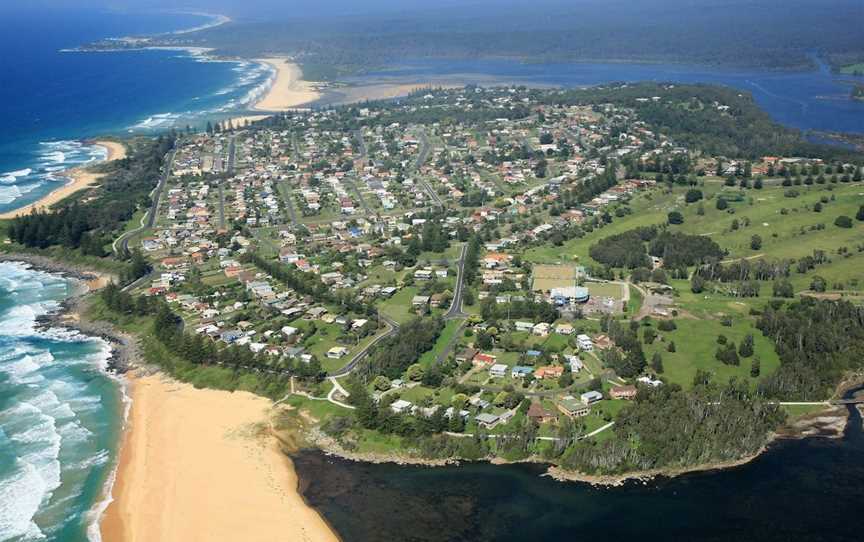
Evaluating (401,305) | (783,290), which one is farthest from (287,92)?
(783,290)

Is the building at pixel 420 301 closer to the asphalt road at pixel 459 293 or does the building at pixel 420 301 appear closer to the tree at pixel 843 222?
the asphalt road at pixel 459 293

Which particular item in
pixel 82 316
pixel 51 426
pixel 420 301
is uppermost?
pixel 420 301

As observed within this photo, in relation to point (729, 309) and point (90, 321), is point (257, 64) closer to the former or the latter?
point (90, 321)

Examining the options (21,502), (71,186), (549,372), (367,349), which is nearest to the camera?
(21,502)

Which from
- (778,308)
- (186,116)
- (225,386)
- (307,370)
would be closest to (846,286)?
(778,308)

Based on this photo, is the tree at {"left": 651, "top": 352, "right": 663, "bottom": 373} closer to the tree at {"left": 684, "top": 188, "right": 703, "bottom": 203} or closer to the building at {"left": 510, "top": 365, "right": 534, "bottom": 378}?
the building at {"left": 510, "top": 365, "right": 534, "bottom": 378}

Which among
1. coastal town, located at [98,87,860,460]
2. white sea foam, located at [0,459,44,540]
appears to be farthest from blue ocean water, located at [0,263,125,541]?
coastal town, located at [98,87,860,460]

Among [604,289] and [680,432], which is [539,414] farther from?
[604,289]
